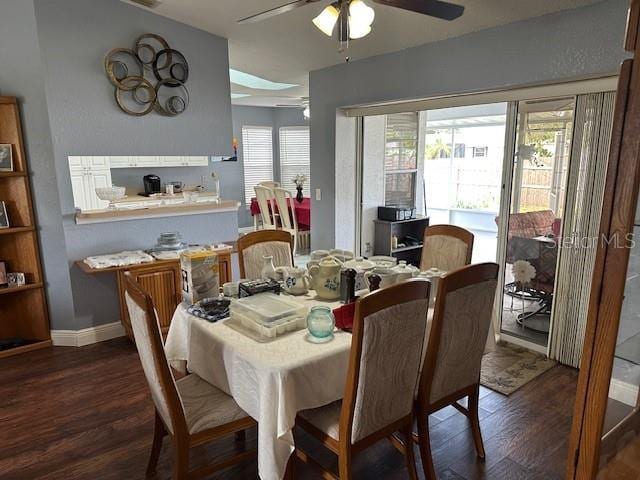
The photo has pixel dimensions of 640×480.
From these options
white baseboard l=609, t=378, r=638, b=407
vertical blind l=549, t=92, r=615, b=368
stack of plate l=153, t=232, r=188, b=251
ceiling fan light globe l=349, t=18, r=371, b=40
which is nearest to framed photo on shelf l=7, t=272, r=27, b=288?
stack of plate l=153, t=232, r=188, b=251

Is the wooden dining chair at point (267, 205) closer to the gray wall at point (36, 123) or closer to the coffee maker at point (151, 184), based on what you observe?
the coffee maker at point (151, 184)

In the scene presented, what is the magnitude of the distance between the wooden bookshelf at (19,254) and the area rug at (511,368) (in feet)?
11.2

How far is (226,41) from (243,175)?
406cm

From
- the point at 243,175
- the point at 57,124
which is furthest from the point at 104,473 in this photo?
the point at 243,175

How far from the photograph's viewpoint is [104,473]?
2137 mm

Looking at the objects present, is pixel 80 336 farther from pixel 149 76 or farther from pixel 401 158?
pixel 401 158

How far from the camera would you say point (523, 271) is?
3459 millimetres

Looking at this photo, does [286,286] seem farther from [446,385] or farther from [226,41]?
[226,41]

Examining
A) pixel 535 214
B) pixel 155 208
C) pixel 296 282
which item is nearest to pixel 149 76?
pixel 155 208

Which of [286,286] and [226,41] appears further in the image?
[226,41]

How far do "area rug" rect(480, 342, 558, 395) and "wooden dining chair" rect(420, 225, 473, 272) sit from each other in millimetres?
621

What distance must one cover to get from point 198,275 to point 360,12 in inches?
60.6

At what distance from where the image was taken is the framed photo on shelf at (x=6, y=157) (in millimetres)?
3209

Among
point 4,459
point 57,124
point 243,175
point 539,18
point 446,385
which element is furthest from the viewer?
point 243,175
